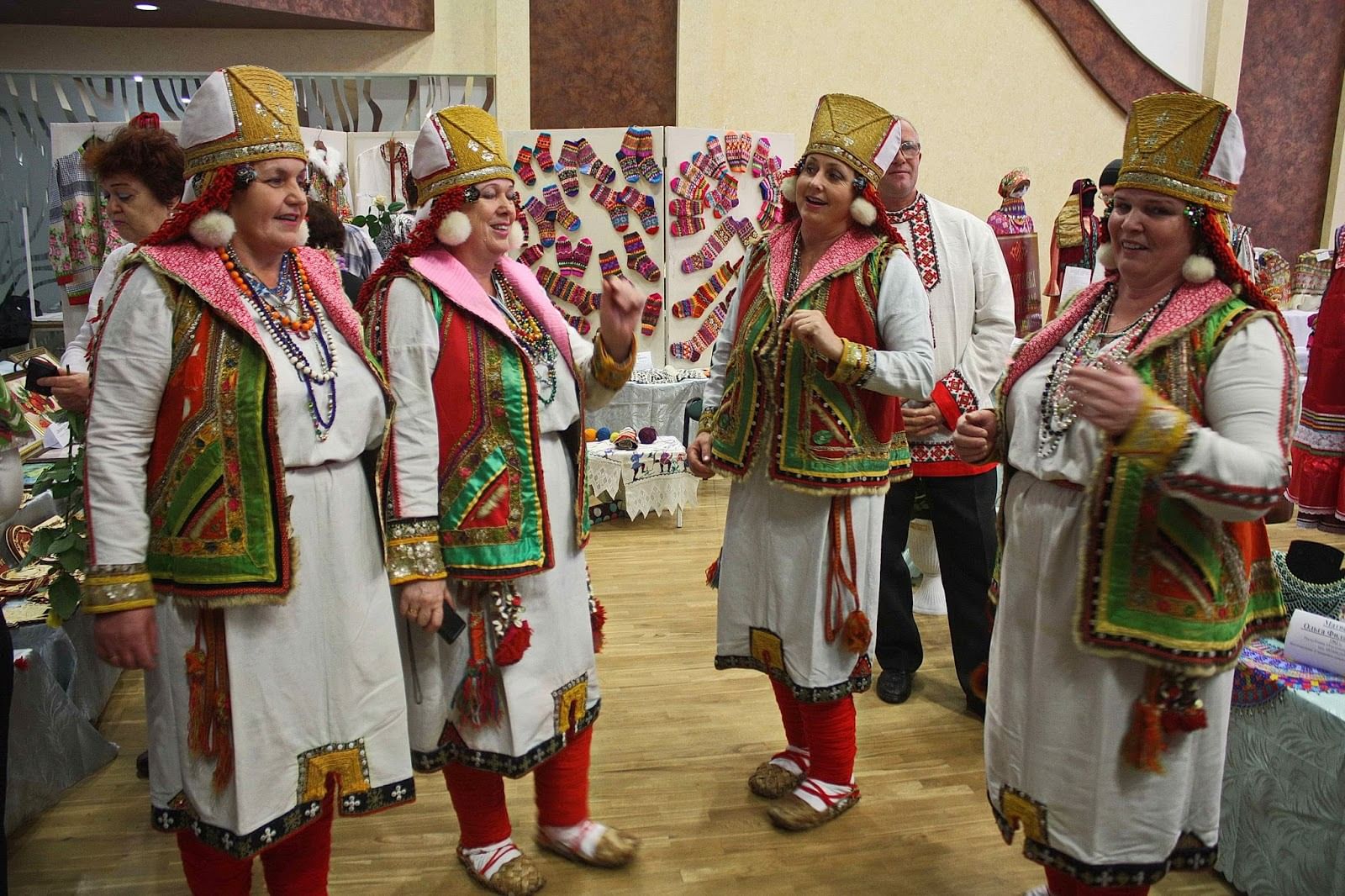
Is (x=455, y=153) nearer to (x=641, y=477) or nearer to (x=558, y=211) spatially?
(x=641, y=477)

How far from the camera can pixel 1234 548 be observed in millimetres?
1540

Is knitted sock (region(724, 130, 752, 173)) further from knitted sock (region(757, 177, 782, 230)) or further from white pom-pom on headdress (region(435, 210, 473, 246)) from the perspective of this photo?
white pom-pom on headdress (region(435, 210, 473, 246))

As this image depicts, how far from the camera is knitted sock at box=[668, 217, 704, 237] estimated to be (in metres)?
6.40

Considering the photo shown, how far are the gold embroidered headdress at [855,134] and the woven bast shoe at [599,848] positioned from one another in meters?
1.64

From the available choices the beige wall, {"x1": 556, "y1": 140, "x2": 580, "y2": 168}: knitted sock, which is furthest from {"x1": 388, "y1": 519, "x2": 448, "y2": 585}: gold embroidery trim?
the beige wall

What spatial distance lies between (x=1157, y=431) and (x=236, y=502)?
4.65 ft

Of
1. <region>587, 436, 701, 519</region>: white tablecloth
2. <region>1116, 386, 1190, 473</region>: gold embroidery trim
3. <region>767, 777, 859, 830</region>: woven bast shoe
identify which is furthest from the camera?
<region>587, 436, 701, 519</region>: white tablecloth

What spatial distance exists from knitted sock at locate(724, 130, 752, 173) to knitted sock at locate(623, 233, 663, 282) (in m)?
0.79

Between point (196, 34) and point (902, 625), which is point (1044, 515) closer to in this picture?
point (902, 625)

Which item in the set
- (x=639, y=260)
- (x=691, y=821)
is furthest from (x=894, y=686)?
(x=639, y=260)

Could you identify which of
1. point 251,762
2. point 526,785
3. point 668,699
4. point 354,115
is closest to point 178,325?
point 251,762

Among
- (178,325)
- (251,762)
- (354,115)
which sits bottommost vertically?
(251,762)

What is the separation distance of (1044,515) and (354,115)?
6890mm

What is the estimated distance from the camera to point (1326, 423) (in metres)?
4.35
